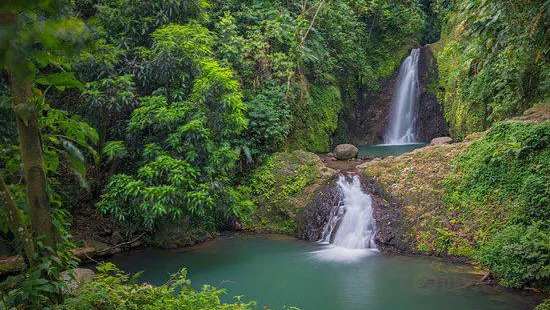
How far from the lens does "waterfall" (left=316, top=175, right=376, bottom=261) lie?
956 cm

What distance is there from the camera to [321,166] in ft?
38.7

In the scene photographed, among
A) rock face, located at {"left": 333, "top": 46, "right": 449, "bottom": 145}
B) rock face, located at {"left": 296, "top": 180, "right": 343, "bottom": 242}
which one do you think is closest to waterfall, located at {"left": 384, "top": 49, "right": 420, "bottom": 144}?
rock face, located at {"left": 333, "top": 46, "right": 449, "bottom": 145}

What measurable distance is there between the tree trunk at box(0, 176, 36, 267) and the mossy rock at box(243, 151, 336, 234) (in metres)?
7.86

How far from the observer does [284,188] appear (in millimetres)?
11398

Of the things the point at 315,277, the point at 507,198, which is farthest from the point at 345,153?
the point at 315,277

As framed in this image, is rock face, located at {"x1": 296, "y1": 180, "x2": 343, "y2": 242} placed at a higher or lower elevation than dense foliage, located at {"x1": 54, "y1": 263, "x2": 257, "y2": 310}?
higher

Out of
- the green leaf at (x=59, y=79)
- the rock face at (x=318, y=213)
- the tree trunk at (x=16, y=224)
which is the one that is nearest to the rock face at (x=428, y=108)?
the rock face at (x=318, y=213)

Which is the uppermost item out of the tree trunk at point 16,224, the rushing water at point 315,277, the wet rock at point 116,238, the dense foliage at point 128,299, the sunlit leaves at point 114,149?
the sunlit leaves at point 114,149

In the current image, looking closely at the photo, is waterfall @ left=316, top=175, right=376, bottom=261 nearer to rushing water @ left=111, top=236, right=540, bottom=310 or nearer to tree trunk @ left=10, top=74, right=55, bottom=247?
rushing water @ left=111, top=236, right=540, bottom=310

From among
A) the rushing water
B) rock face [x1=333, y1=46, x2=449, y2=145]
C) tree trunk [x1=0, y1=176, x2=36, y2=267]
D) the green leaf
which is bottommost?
the rushing water

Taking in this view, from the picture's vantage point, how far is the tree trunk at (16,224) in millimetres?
3076

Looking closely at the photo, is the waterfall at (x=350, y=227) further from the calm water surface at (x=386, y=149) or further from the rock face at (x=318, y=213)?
the calm water surface at (x=386, y=149)

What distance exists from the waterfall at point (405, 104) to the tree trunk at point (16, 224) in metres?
17.1

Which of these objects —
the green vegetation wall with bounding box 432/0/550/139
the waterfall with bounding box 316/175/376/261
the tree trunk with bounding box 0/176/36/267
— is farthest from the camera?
the waterfall with bounding box 316/175/376/261
